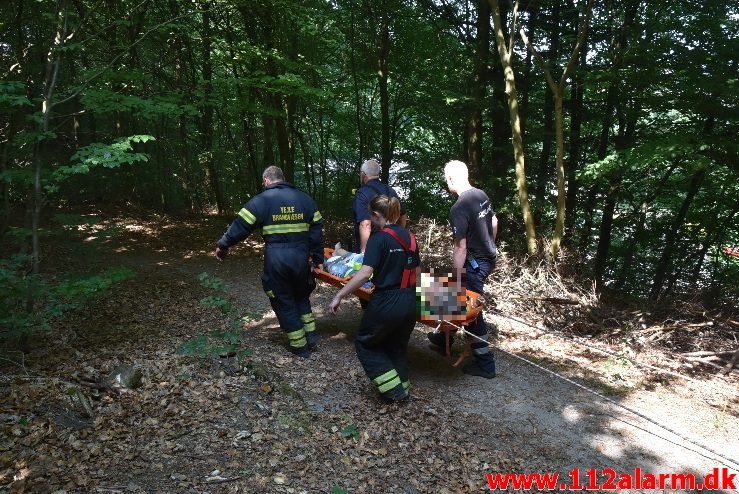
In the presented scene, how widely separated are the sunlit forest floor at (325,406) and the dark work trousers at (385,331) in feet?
1.17

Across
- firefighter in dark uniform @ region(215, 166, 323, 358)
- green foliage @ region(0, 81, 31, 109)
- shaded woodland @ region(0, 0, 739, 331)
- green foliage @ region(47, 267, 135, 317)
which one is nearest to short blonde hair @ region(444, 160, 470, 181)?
firefighter in dark uniform @ region(215, 166, 323, 358)

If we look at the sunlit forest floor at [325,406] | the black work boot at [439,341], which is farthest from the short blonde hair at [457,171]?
the sunlit forest floor at [325,406]

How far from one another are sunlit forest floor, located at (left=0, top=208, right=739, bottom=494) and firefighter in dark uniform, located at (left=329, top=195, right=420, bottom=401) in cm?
39

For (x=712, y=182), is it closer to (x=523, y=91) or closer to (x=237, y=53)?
(x=523, y=91)

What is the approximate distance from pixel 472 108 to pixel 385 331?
7591mm

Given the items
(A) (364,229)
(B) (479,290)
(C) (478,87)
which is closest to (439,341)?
(B) (479,290)

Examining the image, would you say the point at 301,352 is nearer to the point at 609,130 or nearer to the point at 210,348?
the point at 210,348

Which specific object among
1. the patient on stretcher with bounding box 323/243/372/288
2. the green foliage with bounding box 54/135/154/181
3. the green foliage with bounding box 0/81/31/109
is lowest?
the patient on stretcher with bounding box 323/243/372/288

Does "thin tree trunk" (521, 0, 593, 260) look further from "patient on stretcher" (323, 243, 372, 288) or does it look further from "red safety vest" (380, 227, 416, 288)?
"red safety vest" (380, 227, 416, 288)

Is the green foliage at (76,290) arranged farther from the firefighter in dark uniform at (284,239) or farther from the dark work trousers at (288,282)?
the dark work trousers at (288,282)

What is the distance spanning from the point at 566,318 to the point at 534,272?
A: 119cm

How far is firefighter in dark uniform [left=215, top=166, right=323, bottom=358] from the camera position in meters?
4.88

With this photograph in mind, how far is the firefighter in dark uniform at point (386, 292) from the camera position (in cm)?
407

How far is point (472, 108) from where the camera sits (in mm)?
10211
